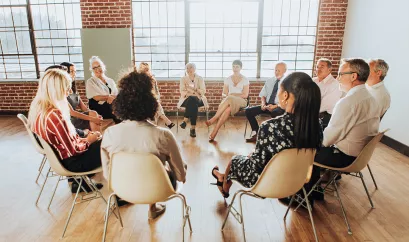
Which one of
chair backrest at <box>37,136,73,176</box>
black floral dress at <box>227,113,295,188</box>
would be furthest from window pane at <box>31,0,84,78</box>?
black floral dress at <box>227,113,295,188</box>

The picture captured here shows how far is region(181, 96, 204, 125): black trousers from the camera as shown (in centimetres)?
498

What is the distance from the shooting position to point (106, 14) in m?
5.87

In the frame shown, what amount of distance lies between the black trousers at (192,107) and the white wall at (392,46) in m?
3.11

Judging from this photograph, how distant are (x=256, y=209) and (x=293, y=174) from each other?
1016 mm

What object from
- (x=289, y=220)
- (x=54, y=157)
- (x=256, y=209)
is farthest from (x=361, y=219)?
(x=54, y=157)

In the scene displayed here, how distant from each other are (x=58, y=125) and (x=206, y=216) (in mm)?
1506

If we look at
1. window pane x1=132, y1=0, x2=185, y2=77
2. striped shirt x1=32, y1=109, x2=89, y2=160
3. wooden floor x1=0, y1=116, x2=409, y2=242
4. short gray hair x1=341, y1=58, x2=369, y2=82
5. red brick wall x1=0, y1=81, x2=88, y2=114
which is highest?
window pane x1=132, y1=0, x2=185, y2=77

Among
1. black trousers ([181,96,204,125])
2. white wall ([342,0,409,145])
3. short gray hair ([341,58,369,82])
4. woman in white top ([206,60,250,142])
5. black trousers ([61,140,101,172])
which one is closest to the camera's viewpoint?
black trousers ([61,140,101,172])

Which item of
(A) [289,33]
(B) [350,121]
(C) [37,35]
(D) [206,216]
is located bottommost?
(D) [206,216]

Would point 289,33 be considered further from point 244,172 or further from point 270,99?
point 244,172

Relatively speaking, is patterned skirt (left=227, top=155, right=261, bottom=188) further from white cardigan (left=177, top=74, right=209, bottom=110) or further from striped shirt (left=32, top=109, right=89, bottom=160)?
white cardigan (left=177, top=74, right=209, bottom=110)

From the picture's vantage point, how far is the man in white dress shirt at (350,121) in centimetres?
236

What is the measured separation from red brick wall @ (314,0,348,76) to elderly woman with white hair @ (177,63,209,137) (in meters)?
2.77

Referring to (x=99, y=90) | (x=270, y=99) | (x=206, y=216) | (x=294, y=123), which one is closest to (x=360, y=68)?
(x=294, y=123)
